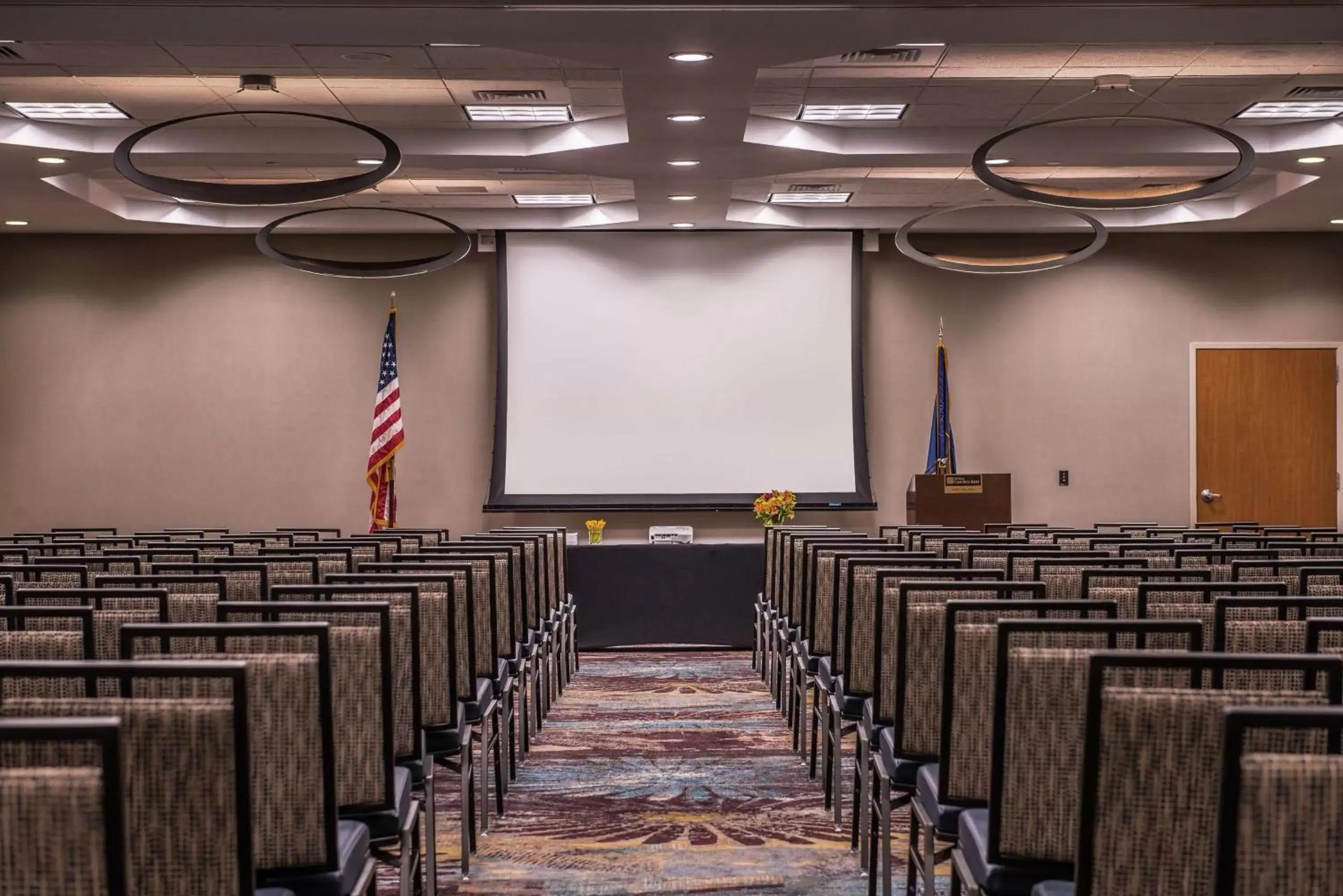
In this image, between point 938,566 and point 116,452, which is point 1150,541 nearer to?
point 938,566

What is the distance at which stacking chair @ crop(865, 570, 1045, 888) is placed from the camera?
3.45 m

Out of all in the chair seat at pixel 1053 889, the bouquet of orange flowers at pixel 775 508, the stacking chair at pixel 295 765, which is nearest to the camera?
the chair seat at pixel 1053 889

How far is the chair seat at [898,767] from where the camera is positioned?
361 centimetres

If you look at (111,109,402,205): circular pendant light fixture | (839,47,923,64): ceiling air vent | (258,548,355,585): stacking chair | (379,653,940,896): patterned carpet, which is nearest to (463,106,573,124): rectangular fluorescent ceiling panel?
(111,109,402,205): circular pendant light fixture

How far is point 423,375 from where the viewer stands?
13.4m

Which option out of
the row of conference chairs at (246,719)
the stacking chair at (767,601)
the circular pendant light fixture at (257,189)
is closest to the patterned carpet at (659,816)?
the row of conference chairs at (246,719)

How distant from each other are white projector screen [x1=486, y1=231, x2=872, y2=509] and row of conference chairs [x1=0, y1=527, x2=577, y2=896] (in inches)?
289

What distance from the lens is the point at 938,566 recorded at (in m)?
4.88

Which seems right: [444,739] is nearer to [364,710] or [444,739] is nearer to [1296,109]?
[364,710]

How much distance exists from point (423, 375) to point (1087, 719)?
11945 millimetres

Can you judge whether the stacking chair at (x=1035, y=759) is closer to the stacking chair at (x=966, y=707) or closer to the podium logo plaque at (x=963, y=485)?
the stacking chair at (x=966, y=707)

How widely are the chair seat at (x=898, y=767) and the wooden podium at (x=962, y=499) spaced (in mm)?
7494

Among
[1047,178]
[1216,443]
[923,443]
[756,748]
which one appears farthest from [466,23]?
[1216,443]

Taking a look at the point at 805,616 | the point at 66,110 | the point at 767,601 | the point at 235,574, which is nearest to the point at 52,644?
the point at 235,574
